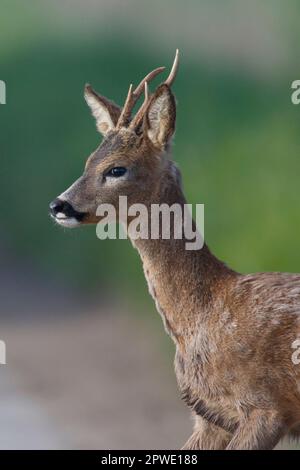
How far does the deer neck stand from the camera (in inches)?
163

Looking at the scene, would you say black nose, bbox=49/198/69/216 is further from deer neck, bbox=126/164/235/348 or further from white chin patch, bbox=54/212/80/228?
deer neck, bbox=126/164/235/348

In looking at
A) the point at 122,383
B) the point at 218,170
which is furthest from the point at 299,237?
the point at 122,383

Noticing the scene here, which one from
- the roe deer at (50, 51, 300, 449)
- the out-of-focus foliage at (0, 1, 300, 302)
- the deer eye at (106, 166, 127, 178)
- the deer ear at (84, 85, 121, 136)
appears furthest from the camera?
the out-of-focus foliage at (0, 1, 300, 302)

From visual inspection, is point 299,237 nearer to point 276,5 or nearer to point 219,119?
point 219,119

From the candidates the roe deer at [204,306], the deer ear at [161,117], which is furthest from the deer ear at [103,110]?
the deer ear at [161,117]

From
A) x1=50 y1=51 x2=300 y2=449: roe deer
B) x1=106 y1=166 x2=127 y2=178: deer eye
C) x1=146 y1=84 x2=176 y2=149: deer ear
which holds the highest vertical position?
x1=146 y1=84 x2=176 y2=149: deer ear

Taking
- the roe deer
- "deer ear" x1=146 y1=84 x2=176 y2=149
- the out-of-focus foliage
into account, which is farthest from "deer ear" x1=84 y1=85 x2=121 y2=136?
the out-of-focus foliage

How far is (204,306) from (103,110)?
28.3 inches

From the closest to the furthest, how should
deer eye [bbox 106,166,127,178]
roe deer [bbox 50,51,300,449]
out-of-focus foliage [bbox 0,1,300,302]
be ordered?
roe deer [bbox 50,51,300,449], deer eye [bbox 106,166,127,178], out-of-focus foliage [bbox 0,1,300,302]

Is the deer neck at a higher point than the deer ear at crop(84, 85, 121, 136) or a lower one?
lower

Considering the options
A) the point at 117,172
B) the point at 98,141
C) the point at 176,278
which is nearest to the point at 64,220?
the point at 117,172

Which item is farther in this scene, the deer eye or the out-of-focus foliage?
the out-of-focus foliage

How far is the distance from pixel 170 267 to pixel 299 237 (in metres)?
2.68

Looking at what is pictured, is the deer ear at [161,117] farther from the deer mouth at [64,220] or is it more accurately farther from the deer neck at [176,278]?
the deer mouth at [64,220]
